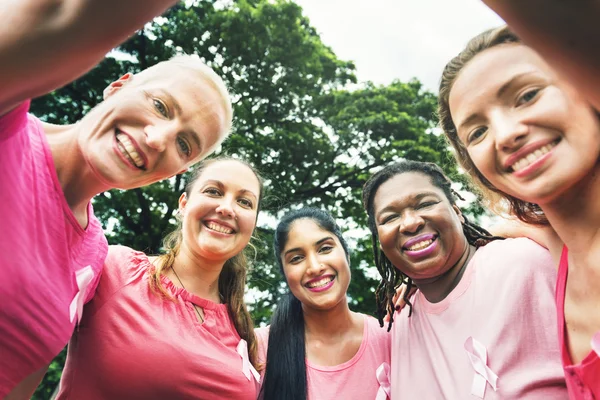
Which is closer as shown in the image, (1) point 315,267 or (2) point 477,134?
(2) point 477,134

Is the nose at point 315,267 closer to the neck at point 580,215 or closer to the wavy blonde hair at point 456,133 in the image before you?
the wavy blonde hair at point 456,133

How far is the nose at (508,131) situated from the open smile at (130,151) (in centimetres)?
133

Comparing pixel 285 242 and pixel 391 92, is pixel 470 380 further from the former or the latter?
pixel 391 92

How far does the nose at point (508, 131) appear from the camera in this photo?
130cm

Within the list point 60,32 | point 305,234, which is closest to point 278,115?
point 305,234

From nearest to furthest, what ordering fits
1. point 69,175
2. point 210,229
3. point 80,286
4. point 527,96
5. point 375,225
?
point 527,96 → point 69,175 → point 80,286 → point 210,229 → point 375,225

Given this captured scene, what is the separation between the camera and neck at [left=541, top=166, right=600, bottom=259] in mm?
1282

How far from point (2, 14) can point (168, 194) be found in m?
7.78

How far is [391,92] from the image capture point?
10.4 meters

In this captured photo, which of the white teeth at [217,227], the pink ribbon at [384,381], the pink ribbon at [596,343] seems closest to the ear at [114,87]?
the white teeth at [217,227]

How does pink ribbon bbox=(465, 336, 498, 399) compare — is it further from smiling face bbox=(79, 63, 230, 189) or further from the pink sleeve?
the pink sleeve

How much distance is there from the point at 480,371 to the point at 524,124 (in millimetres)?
1186

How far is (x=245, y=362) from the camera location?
2396mm

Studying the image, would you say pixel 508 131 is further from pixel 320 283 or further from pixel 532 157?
pixel 320 283
